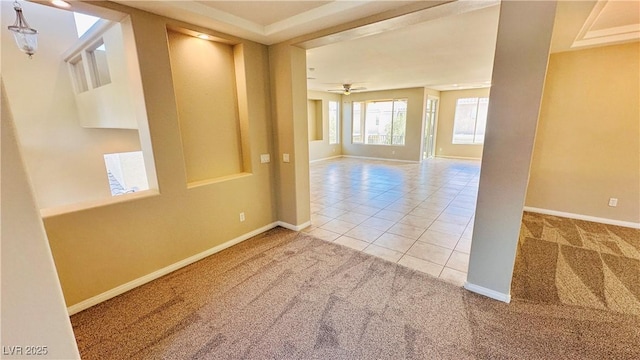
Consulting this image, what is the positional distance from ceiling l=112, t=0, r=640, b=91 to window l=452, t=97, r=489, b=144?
555 cm

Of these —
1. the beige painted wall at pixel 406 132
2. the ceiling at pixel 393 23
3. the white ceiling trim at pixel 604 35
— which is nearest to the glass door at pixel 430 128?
the beige painted wall at pixel 406 132

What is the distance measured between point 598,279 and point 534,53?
230 centimetres

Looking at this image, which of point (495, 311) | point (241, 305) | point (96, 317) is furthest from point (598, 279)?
point (96, 317)

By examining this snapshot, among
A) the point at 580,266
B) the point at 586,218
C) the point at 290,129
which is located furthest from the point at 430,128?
the point at 290,129

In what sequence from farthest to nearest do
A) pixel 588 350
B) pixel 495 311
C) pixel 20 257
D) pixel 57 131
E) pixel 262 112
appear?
1. pixel 57 131
2. pixel 262 112
3. pixel 495 311
4. pixel 588 350
5. pixel 20 257

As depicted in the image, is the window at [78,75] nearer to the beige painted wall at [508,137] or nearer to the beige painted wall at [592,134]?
the beige painted wall at [508,137]

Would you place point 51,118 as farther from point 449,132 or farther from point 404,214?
point 449,132

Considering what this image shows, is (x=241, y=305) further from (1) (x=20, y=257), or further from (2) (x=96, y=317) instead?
(1) (x=20, y=257)

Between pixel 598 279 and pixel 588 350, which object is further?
pixel 598 279

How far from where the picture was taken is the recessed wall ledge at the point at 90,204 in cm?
200

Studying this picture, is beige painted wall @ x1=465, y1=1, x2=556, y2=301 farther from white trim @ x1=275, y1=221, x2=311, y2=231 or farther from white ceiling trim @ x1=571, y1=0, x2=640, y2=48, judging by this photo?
white trim @ x1=275, y1=221, x2=311, y2=231

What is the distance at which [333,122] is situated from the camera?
34.6 feet

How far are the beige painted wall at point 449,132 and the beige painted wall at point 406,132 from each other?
1.65 m

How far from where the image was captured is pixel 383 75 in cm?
623
